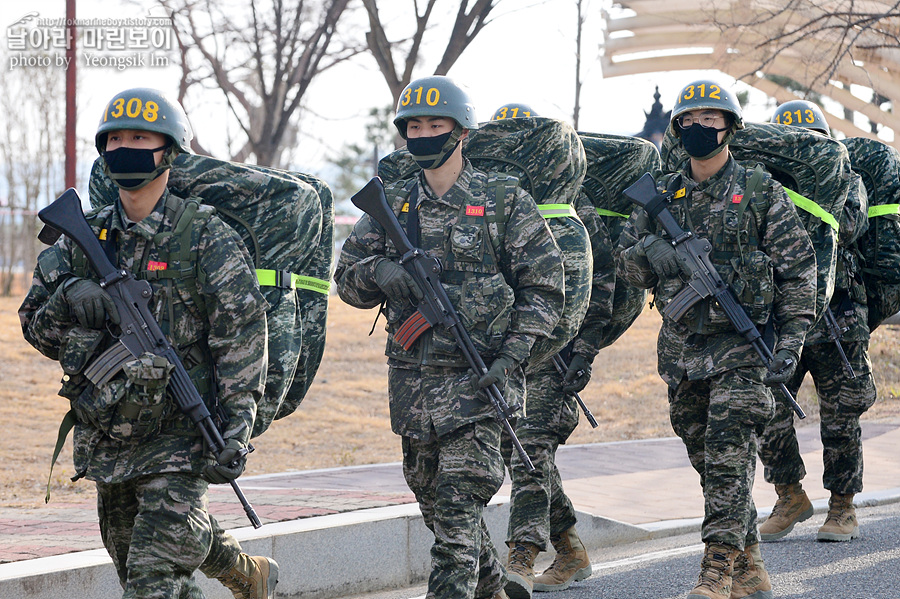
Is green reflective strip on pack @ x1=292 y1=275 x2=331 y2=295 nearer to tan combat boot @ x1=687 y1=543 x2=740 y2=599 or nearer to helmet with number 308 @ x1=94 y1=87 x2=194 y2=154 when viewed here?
helmet with number 308 @ x1=94 y1=87 x2=194 y2=154

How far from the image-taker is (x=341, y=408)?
44.5 ft

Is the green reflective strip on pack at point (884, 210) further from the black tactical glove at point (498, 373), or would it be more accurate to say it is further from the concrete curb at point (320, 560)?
the black tactical glove at point (498, 373)

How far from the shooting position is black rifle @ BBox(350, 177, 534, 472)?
15.6ft

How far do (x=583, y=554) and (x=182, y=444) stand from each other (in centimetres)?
285

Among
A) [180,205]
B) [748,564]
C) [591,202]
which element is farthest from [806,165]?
[180,205]

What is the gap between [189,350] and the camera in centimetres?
428

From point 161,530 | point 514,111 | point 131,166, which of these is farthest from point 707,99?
point 161,530

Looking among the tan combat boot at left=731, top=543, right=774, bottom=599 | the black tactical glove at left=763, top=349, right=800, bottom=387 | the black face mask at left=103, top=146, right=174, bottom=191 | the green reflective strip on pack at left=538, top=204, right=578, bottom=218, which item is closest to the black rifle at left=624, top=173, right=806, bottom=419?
the black tactical glove at left=763, top=349, right=800, bottom=387

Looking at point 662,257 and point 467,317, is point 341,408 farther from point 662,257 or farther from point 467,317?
point 467,317

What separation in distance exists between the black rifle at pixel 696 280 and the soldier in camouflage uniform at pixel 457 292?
105 centimetres

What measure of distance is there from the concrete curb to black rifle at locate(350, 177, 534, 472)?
1.39 m

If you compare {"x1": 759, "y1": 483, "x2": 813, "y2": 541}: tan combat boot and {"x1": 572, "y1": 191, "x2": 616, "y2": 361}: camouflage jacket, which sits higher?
{"x1": 572, "y1": 191, "x2": 616, "y2": 361}: camouflage jacket

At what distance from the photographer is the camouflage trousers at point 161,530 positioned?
3.98 meters

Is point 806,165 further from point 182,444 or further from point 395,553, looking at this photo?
point 182,444
